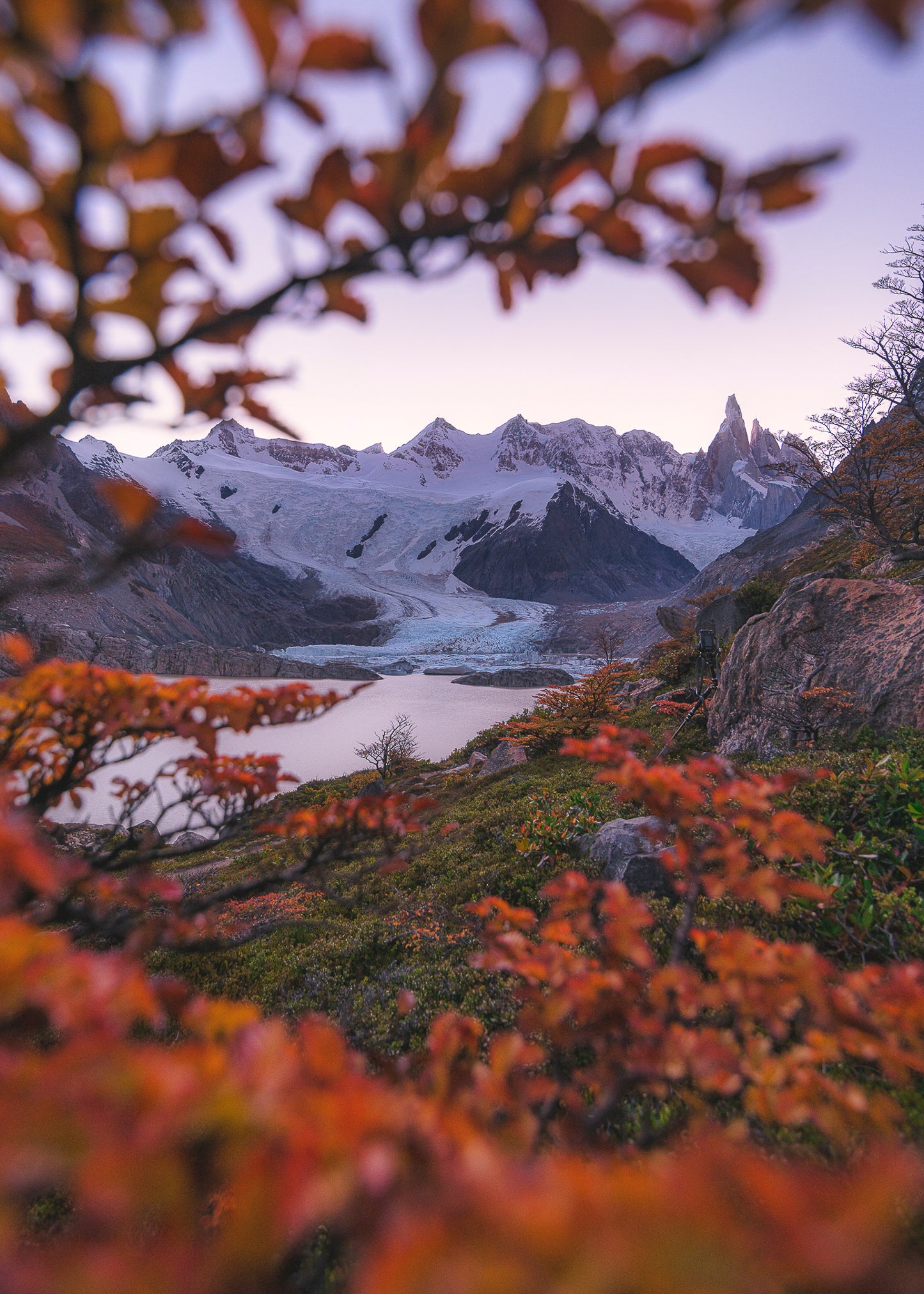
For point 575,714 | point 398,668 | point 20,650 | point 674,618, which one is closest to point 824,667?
point 575,714

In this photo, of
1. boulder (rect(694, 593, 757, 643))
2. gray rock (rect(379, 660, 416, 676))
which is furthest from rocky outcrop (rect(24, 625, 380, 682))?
boulder (rect(694, 593, 757, 643))

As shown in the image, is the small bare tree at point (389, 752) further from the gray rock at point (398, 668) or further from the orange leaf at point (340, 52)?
the gray rock at point (398, 668)

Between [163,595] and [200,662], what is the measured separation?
809 inches

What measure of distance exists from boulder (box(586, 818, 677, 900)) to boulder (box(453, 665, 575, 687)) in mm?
31665

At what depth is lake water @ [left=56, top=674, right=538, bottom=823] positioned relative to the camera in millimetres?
17484

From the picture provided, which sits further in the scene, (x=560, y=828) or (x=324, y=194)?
(x=560, y=828)

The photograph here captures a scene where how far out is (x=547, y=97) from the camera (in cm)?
81

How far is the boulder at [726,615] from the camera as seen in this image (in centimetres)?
1647

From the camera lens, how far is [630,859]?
15.3 ft

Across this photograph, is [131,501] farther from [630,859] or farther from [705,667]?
[705,667]

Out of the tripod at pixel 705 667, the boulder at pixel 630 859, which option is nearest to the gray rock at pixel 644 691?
the tripod at pixel 705 667

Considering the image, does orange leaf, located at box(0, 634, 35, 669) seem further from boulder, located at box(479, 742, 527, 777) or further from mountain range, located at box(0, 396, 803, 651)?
mountain range, located at box(0, 396, 803, 651)

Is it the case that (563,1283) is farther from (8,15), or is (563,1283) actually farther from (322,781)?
(322,781)

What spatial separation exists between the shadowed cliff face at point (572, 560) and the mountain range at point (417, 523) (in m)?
0.34
